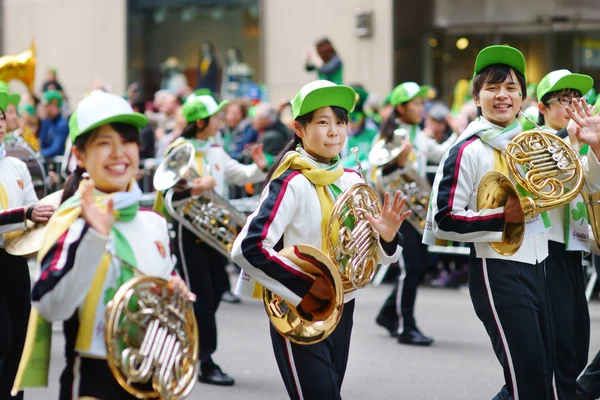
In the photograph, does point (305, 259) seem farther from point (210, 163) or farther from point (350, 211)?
point (210, 163)

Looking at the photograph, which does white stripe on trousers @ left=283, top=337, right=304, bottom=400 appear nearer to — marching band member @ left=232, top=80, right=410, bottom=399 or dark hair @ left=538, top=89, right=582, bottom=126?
marching band member @ left=232, top=80, right=410, bottom=399

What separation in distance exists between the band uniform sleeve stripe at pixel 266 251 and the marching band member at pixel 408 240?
13.5 feet

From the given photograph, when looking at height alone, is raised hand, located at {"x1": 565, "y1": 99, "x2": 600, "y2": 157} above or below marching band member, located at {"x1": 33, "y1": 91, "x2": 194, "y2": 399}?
above

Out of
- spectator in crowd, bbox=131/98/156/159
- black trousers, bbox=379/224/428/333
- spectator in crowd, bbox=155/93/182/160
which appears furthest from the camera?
spectator in crowd, bbox=155/93/182/160

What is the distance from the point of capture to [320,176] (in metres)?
4.54

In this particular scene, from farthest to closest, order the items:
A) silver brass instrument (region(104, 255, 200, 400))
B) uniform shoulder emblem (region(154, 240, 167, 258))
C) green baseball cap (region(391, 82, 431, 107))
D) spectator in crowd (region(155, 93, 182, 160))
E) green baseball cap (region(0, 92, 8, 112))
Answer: spectator in crowd (region(155, 93, 182, 160)) < green baseball cap (region(391, 82, 431, 107)) < green baseball cap (region(0, 92, 8, 112)) < uniform shoulder emblem (region(154, 240, 167, 258)) < silver brass instrument (region(104, 255, 200, 400))

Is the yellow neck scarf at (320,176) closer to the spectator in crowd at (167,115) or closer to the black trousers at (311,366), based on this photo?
the black trousers at (311,366)

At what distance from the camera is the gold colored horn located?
4.89m

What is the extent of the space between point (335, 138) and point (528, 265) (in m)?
1.13

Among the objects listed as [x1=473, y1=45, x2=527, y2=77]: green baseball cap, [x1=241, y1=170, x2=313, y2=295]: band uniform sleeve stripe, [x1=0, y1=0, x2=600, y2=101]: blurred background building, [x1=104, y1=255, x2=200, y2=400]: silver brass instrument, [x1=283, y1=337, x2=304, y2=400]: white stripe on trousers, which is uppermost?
[x1=0, y1=0, x2=600, y2=101]: blurred background building

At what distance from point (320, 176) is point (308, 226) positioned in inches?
8.6

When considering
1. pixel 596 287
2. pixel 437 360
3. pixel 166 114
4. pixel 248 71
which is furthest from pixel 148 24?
pixel 437 360

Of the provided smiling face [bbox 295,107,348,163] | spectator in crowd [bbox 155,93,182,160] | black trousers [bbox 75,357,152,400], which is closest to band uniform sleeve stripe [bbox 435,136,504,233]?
smiling face [bbox 295,107,348,163]

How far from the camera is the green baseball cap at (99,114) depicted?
12.1 ft
